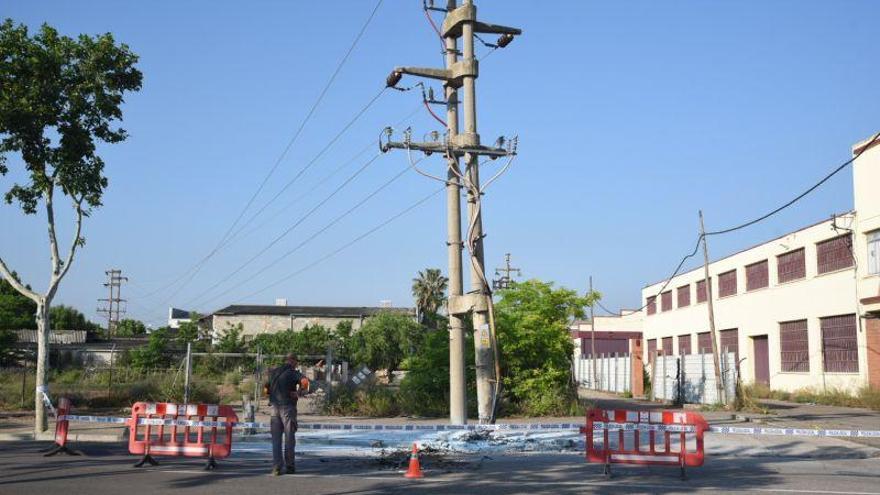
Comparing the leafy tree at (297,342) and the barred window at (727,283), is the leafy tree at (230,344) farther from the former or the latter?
the barred window at (727,283)

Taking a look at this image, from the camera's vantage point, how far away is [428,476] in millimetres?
11359

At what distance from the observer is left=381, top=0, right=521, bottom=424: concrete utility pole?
17750 mm

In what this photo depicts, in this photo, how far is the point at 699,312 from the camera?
4700cm

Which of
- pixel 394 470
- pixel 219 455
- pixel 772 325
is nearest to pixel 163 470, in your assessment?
pixel 219 455

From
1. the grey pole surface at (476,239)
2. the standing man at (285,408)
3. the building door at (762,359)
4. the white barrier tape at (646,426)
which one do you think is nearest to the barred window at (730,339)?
the building door at (762,359)

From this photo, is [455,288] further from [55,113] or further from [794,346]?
[794,346]

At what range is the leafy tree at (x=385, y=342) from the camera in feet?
173

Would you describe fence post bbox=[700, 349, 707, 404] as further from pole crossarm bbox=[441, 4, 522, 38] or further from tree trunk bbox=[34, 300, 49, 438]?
tree trunk bbox=[34, 300, 49, 438]

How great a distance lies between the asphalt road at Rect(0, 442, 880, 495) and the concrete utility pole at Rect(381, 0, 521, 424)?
366 centimetres

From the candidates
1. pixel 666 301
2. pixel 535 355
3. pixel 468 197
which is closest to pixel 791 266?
pixel 666 301

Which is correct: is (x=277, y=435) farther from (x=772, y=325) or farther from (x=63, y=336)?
(x=63, y=336)

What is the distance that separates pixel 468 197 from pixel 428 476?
8256 millimetres

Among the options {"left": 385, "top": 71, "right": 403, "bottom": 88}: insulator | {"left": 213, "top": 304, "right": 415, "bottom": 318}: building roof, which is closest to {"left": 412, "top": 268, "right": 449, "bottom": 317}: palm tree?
{"left": 213, "top": 304, "right": 415, "bottom": 318}: building roof

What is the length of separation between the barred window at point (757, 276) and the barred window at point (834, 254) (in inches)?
197
